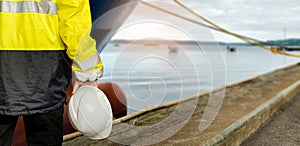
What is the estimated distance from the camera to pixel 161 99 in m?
7.17

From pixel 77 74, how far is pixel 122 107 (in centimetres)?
295

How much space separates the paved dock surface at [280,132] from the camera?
124 inches

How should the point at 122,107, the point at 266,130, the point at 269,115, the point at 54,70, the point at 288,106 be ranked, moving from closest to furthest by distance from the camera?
the point at 54,70 → the point at 266,130 → the point at 269,115 → the point at 122,107 → the point at 288,106

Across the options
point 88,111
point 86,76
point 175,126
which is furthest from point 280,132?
point 86,76

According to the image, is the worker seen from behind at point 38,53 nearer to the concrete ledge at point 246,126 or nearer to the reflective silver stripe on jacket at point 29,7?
the reflective silver stripe on jacket at point 29,7

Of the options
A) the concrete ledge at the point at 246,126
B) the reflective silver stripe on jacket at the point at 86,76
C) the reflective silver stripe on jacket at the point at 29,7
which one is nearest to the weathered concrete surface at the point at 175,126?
the concrete ledge at the point at 246,126

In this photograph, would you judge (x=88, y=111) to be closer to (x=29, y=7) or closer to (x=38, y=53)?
(x=38, y=53)

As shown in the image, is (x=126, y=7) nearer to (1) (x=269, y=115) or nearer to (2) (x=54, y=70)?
(1) (x=269, y=115)

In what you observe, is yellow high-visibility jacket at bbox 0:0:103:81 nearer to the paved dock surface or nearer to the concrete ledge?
the concrete ledge

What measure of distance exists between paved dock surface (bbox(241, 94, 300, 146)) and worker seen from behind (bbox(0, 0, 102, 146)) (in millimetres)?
2075

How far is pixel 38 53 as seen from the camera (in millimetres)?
1589

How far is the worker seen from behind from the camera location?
5.07ft

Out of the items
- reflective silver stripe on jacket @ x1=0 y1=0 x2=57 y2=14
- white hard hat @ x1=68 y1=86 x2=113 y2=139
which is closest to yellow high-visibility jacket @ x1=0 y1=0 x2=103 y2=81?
reflective silver stripe on jacket @ x1=0 y1=0 x2=57 y2=14

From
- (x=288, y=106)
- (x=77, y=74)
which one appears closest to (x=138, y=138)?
(x=77, y=74)
